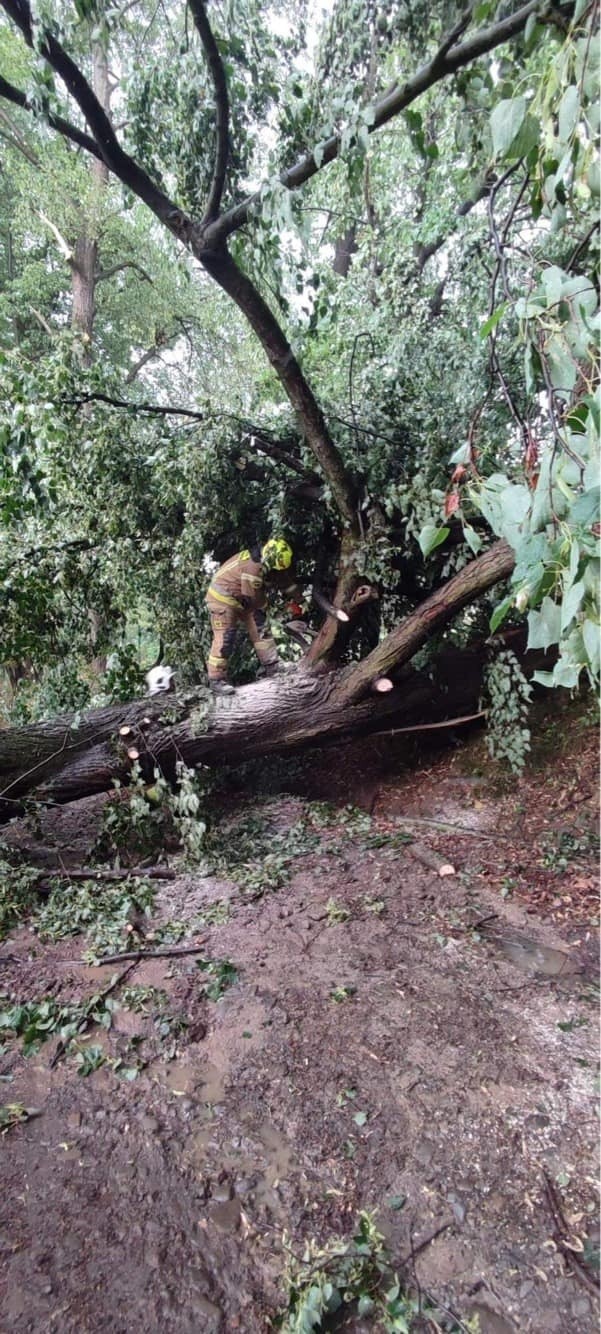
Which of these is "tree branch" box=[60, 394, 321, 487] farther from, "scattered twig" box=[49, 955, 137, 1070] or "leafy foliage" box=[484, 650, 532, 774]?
"scattered twig" box=[49, 955, 137, 1070]

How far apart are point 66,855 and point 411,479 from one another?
3.64m

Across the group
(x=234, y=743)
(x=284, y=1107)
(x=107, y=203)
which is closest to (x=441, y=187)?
(x=234, y=743)

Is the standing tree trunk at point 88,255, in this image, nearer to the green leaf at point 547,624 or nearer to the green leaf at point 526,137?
the green leaf at point 526,137

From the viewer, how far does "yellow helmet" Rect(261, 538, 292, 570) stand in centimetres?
471

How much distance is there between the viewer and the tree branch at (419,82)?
1.87 meters

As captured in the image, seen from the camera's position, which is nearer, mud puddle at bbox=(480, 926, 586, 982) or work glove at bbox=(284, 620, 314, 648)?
mud puddle at bbox=(480, 926, 586, 982)

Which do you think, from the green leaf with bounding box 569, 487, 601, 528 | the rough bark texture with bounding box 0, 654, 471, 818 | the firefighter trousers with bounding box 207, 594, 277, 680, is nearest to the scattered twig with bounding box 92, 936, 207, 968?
the rough bark texture with bounding box 0, 654, 471, 818

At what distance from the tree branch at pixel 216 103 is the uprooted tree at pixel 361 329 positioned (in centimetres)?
1

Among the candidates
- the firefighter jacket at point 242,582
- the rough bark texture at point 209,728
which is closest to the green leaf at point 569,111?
the rough bark texture at point 209,728

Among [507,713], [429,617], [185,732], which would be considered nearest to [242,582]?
[185,732]

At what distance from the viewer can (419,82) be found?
6.86 feet

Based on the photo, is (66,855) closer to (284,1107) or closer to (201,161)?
(284,1107)

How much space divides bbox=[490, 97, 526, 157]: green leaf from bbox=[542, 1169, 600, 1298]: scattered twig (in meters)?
2.57

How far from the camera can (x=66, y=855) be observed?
4.48m
